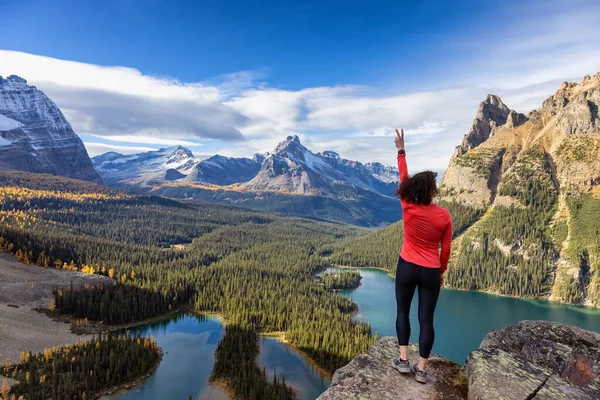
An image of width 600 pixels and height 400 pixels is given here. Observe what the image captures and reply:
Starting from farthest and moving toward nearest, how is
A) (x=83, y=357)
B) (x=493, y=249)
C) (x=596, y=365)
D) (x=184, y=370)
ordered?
1. (x=493, y=249)
2. (x=184, y=370)
3. (x=83, y=357)
4. (x=596, y=365)

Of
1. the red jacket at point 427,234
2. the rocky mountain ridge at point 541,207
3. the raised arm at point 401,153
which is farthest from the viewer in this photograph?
the rocky mountain ridge at point 541,207

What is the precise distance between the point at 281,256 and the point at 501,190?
117 m

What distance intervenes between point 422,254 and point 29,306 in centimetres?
11143

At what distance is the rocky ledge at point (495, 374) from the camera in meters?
8.19

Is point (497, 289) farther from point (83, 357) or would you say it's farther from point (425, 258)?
point (425, 258)

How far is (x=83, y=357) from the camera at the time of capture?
6103 centimetres

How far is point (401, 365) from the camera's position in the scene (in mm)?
9867

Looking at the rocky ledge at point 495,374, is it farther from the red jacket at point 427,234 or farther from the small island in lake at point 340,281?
the small island in lake at point 340,281

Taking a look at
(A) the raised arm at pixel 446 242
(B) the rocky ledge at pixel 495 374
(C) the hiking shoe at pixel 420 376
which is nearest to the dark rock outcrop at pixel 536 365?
(B) the rocky ledge at pixel 495 374

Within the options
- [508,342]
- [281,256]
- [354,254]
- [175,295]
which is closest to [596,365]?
[508,342]

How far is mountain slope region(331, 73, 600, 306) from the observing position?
410ft

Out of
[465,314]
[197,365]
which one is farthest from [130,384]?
[465,314]

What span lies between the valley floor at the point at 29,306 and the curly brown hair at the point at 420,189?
83.3 m

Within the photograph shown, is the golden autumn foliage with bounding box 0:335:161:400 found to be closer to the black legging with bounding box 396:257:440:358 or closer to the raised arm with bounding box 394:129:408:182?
the black legging with bounding box 396:257:440:358
